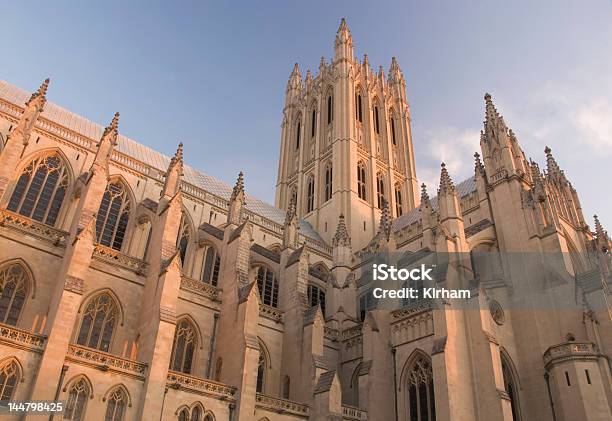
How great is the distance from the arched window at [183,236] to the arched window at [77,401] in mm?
12783

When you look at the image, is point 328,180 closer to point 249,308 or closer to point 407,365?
point 407,365

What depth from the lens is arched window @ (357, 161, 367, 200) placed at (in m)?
45.8

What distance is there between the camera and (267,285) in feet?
97.8

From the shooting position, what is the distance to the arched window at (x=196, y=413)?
18359 millimetres

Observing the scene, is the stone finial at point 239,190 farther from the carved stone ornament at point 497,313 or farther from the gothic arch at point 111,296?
the carved stone ornament at point 497,313

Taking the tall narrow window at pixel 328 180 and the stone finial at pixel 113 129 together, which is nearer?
the stone finial at pixel 113 129

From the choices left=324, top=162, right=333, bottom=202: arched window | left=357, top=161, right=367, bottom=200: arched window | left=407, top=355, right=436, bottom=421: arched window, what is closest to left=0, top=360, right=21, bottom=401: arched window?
left=407, top=355, right=436, bottom=421: arched window

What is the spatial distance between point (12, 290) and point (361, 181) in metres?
32.2

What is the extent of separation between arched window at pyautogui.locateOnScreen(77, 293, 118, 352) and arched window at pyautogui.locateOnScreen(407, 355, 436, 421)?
12949 millimetres

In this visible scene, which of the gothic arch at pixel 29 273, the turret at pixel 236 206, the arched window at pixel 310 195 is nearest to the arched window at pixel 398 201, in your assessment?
the arched window at pixel 310 195

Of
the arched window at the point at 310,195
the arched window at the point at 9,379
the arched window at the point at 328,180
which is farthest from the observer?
the arched window at the point at 310,195

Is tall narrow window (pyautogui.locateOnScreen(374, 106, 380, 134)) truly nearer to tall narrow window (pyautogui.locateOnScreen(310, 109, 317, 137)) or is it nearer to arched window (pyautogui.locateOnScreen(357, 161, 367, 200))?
tall narrow window (pyautogui.locateOnScreen(310, 109, 317, 137))

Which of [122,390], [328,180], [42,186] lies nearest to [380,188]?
[328,180]

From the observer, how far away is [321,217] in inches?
1774
